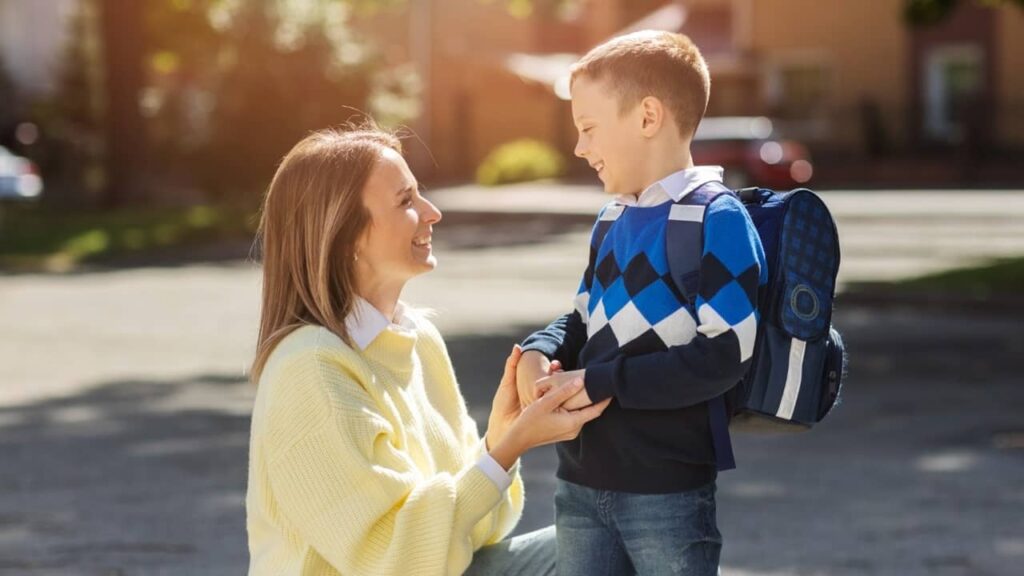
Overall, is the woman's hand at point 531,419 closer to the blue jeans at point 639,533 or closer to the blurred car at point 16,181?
the blue jeans at point 639,533

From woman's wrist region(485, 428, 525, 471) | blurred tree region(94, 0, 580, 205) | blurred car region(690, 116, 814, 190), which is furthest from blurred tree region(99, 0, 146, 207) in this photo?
woman's wrist region(485, 428, 525, 471)

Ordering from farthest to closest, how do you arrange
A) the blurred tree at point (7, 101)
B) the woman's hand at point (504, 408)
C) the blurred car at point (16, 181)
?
the blurred tree at point (7, 101) → the blurred car at point (16, 181) → the woman's hand at point (504, 408)

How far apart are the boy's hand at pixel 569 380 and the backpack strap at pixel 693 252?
0.78 feet

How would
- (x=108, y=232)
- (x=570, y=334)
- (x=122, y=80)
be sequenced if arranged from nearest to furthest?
(x=570, y=334) < (x=108, y=232) < (x=122, y=80)

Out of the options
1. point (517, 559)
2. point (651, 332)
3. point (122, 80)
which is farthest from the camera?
point (122, 80)

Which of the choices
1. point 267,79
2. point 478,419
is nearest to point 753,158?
point 267,79

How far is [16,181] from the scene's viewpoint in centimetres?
3422

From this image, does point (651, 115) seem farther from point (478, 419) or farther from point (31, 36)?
point (31, 36)

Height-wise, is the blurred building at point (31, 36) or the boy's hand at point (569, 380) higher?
the boy's hand at point (569, 380)

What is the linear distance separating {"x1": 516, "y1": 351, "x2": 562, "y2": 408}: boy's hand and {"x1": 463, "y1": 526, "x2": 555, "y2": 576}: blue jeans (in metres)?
0.47

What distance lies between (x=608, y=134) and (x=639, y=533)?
0.76 m

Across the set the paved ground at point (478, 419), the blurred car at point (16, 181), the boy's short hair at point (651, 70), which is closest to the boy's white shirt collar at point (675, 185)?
the boy's short hair at point (651, 70)

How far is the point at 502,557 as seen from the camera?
347 centimetres

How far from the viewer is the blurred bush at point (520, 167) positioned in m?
42.0
